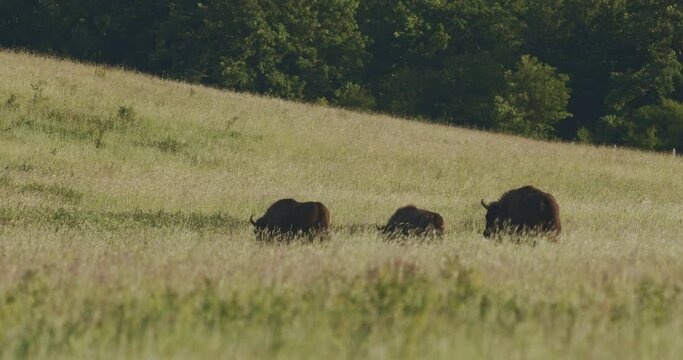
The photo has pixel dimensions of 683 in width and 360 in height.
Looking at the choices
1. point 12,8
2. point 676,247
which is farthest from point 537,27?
point 676,247

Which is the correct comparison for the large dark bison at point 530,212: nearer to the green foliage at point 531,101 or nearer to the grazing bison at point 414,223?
the grazing bison at point 414,223

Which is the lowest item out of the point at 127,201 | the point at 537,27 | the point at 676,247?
the point at 127,201

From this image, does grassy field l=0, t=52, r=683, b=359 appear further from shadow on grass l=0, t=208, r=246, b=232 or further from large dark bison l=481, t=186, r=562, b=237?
large dark bison l=481, t=186, r=562, b=237

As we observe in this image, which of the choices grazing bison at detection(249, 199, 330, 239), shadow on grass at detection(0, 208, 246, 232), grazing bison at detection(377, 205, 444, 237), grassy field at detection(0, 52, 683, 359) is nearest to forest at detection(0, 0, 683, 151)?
grassy field at detection(0, 52, 683, 359)

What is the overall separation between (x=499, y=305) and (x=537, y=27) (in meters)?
53.6

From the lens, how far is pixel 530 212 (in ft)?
48.5

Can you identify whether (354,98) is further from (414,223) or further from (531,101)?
(414,223)

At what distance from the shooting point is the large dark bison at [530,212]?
48.0 feet

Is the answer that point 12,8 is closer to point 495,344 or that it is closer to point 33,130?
point 33,130

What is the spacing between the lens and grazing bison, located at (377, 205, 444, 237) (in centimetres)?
1494

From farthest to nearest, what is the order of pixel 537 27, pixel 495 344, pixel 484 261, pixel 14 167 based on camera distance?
pixel 537 27
pixel 14 167
pixel 484 261
pixel 495 344

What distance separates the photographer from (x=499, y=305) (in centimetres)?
695

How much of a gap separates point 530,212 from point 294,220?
3210 mm

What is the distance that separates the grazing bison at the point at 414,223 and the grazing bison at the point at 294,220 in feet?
3.12
